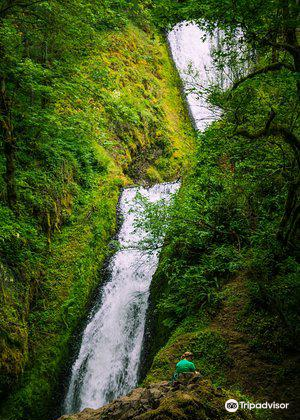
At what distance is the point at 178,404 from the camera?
404 centimetres

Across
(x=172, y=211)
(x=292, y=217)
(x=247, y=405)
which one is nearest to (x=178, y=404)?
(x=247, y=405)

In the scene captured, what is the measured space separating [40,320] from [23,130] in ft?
17.8

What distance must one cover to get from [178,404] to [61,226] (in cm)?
869

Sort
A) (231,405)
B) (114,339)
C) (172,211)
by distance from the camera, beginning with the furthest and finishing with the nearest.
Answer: (114,339)
(172,211)
(231,405)

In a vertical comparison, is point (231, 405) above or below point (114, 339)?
above

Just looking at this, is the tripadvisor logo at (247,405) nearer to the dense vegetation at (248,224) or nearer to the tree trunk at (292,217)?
the dense vegetation at (248,224)

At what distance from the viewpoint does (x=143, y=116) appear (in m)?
18.9

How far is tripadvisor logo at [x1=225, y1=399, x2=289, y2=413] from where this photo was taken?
13.7 ft

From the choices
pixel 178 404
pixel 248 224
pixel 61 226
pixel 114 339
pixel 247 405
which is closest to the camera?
pixel 178 404

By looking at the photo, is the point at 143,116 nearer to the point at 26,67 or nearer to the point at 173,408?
the point at 26,67

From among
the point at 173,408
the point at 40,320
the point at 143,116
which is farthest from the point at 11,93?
the point at 143,116

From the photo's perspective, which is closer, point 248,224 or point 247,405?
point 247,405

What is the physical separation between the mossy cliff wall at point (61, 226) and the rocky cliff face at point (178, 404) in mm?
4078

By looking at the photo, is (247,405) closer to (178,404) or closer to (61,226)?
(178,404)
